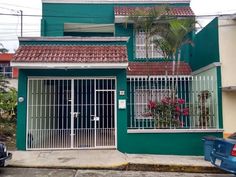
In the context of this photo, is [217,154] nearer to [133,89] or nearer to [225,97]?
[225,97]

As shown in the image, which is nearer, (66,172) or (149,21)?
(66,172)

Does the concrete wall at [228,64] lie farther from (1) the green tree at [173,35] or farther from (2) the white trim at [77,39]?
(2) the white trim at [77,39]

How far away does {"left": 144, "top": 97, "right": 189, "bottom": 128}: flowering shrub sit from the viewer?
1130 cm

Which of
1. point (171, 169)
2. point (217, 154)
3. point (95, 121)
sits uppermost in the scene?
point (95, 121)

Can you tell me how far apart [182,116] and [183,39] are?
136 inches

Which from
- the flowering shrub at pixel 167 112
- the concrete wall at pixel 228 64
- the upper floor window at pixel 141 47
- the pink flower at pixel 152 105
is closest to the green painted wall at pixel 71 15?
the upper floor window at pixel 141 47

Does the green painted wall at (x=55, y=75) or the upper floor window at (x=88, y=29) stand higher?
the upper floor window at (x=88, y=29)

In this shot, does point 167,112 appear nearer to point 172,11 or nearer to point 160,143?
point 160,143

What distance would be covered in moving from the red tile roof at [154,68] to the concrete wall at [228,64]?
3.77 metres

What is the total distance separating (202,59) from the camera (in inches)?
Result: 555

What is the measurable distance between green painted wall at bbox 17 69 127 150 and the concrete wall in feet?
12.1

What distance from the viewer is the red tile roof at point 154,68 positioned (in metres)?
15.3

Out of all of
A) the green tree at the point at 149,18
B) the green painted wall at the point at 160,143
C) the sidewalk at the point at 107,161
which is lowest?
the sidewalk at the point at 107,161

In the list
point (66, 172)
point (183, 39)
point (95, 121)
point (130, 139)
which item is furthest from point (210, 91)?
point (66, 172)
